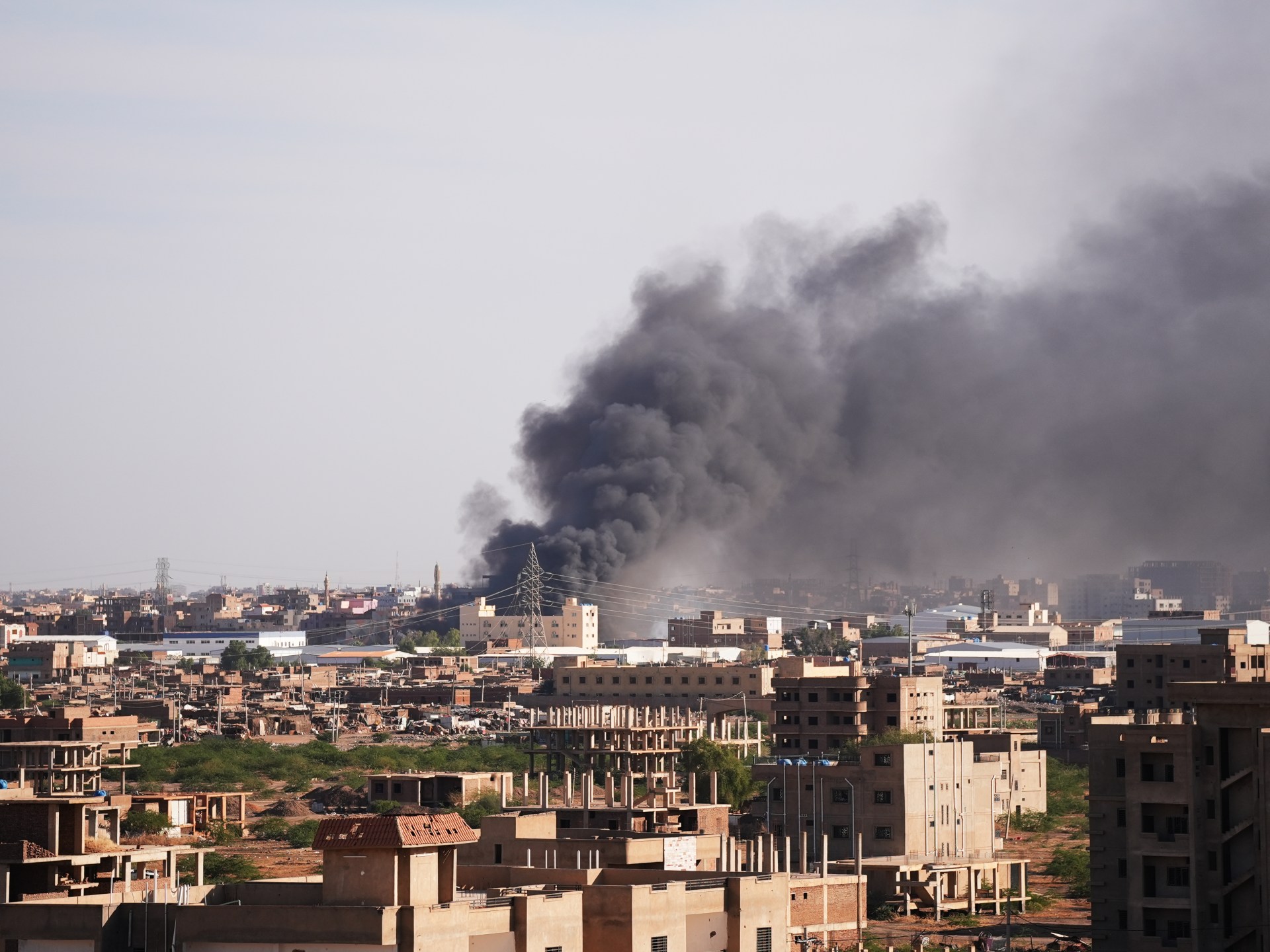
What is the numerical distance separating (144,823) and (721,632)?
8400cm

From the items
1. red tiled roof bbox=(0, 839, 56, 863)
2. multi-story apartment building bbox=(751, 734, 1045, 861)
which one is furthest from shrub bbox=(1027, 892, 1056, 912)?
red tiled roof bbox=(0, 839, 56, 863)

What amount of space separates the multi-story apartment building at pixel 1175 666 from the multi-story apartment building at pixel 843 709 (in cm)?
712

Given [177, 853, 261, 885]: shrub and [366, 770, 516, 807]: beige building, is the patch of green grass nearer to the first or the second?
[366, 770, 516, 807]: beige building

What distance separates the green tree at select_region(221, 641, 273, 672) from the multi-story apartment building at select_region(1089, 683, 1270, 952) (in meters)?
88.8

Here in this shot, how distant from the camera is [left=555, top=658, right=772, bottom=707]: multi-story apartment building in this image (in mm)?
77688

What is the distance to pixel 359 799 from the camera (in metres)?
51.8

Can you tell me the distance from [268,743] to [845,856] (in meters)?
28.2

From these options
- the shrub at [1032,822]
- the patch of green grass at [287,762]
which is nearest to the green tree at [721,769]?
the shrub at [1032,822]

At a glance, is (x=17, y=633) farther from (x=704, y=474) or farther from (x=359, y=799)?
(x=359, y=799)

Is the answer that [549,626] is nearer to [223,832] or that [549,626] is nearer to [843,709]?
[843,709]

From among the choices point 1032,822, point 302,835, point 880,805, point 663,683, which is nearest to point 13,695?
point 663,683

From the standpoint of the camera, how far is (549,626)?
127312 mm

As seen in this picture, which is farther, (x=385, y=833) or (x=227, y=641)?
(x=227, y=641)

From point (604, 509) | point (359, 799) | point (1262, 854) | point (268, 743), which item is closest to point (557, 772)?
point (359, 799)
